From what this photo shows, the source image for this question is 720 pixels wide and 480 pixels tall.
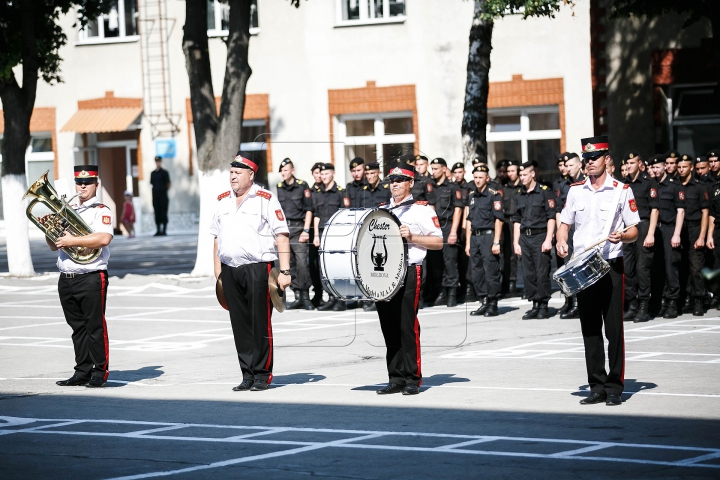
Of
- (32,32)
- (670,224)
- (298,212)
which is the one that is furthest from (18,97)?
(670,224)

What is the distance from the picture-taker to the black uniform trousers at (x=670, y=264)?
15922 millimetres

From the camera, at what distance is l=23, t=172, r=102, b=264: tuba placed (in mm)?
11326

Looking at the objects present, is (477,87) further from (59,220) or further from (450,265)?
(59,220)

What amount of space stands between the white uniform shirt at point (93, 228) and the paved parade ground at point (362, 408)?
3.62 feet

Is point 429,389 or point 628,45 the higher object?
point 628,45

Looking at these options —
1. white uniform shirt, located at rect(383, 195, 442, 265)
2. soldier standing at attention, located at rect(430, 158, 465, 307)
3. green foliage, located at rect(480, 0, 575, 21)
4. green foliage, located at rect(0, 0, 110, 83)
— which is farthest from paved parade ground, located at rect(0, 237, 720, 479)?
green foliage, located at rect(0, 0, 110, 83)

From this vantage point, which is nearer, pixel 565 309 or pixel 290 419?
pixel 290 419

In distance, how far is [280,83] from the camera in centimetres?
3331

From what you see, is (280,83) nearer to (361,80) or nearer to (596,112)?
(361,80)

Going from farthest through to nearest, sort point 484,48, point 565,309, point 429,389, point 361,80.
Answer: point 361,80 < point 484,48 < point 565,309 < point 429,389

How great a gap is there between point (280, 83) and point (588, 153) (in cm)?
2394

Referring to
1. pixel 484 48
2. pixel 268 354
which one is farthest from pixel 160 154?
pixel 268 354

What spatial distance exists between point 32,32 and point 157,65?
11.0 metres

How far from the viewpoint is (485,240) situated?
56.7 ft
